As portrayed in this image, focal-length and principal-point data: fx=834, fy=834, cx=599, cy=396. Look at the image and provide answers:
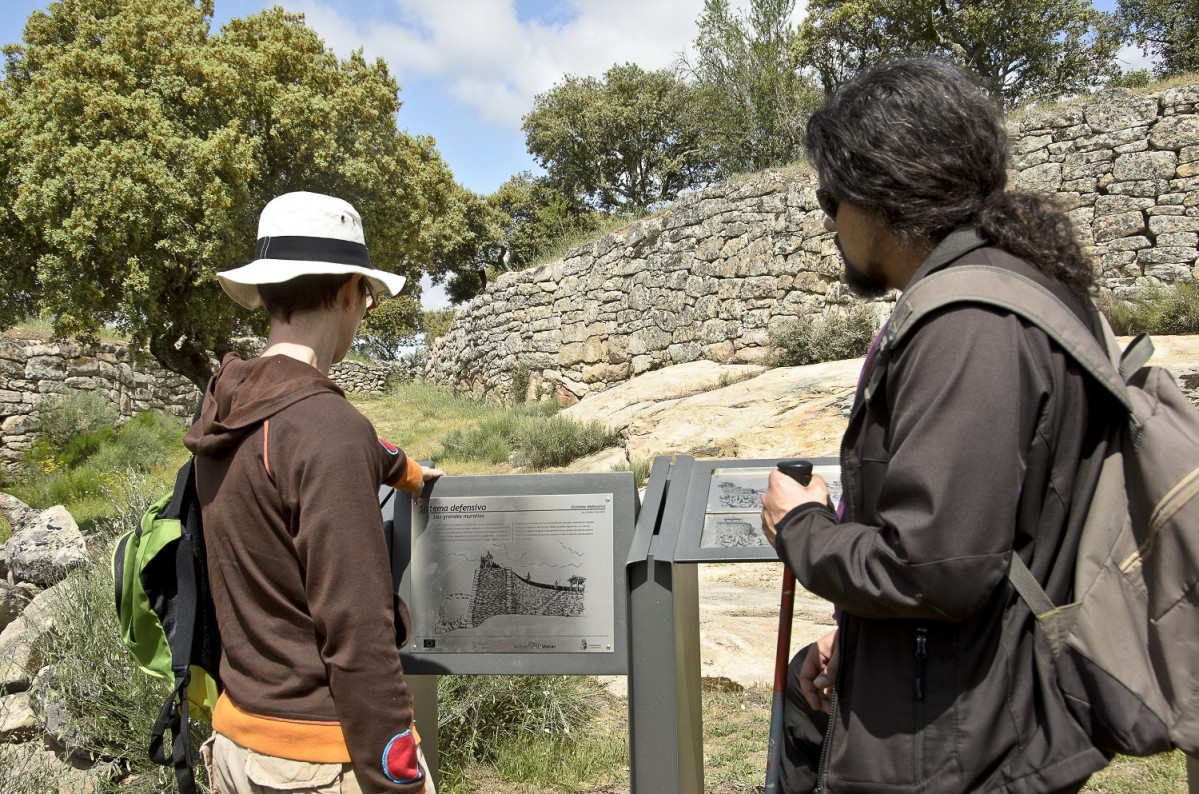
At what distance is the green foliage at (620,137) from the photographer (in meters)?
24.8

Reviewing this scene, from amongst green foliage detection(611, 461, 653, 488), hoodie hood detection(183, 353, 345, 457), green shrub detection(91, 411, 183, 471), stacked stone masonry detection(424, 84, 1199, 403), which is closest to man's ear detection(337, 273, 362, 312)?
hoodie hood detection(183, 353, 345, 457)

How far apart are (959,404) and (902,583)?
28 centimetres

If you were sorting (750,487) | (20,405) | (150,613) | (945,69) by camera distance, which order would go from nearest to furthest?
(945,69)
(150,613)
(750,487)
(20,405)

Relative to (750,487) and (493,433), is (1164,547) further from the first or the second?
(493,433)

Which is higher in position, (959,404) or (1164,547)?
Answer: (959,404)

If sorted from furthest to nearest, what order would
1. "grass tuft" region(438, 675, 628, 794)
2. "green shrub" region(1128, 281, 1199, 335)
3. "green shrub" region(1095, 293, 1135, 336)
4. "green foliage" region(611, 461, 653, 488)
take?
"green shrub" region(1095, 293, 1135, 336)
"green shrub" region(1128, 281, 1199, 335)
"green foliage" region(611, 461, 653, 488)
"grass tuft" region(438, 675, 628, 794)

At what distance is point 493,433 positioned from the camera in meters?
11.2

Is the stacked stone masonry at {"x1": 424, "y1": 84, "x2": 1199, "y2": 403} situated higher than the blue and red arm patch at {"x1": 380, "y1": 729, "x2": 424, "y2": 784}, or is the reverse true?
the stacked stone masonry at {"x1": 424, "y1": 84, "x2": 1199, "y2": 403}

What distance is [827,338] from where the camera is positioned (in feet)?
34.8

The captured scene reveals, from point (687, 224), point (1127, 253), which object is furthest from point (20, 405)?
point (1127, 253)

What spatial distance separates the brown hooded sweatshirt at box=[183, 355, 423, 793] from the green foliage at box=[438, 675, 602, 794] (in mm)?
1938

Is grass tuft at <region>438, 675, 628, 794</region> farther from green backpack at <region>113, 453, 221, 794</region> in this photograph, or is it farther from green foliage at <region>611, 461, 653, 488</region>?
green foliage at <region>611, 461, 653, 488</region>

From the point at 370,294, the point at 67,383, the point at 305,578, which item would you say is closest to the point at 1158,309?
the point at 370,294

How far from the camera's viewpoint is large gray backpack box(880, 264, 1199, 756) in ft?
3.80
